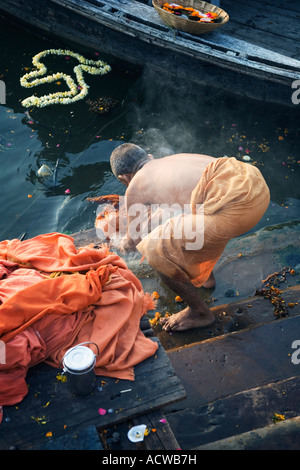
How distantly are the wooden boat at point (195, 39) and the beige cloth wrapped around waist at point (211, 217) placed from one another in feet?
12.4

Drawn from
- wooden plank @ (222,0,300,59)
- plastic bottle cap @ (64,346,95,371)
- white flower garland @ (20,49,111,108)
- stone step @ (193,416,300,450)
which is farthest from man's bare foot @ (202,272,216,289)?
wooden plank @ (222,0,300,59)

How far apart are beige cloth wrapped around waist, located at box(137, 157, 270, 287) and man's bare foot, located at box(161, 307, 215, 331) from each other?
1.46 feet

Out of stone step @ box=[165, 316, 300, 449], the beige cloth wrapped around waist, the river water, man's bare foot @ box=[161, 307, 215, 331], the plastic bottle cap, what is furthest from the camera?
the river water

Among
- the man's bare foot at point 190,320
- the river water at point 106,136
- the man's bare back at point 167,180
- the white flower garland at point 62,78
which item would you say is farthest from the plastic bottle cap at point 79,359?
the white flower garland at point 62,78

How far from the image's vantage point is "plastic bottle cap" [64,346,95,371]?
2.95 m

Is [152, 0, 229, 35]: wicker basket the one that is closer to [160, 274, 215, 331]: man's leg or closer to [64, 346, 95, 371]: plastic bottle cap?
[160, 274, 215, 331]: man's leg

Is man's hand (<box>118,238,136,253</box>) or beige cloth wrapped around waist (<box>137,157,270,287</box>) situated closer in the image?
beige cloth wrapped around waist (<box>137,157,270,287</box>)

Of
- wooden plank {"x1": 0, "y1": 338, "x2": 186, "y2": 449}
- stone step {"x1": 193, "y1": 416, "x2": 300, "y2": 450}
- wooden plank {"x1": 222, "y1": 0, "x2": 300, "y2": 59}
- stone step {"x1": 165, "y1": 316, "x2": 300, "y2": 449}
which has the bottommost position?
stone step {"x1": 165, "y1": 316, "x2": 300, "y2": 449}

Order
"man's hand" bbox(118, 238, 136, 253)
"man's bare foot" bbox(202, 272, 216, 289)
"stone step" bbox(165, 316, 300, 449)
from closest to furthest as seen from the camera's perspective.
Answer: "stone step" bbox(165, 316, 300, 449) → "man's hand" bbox(118, 238, 136, 253) → "man's bare foot" bbox(202, 272, 216, 289)

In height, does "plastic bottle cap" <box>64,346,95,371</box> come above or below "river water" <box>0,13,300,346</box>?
above

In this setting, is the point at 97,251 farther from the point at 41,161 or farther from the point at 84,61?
the point at 84,61

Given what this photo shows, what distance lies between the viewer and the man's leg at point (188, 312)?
4254mm

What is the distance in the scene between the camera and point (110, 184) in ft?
22.1

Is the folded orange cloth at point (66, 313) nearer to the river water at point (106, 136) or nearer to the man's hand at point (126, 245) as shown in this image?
the man's hand at point (126, 245)
